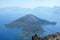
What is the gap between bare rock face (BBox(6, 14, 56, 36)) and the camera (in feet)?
14.2

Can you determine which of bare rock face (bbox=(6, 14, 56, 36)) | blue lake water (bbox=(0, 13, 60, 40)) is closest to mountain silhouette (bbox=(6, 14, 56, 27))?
bare rock face (bbox=(6, 14, 56, 36))

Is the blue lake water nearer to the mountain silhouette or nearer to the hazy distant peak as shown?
the mountain silhouette

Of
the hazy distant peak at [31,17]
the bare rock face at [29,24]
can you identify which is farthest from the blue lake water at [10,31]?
the hazy distant peak at [31,17]

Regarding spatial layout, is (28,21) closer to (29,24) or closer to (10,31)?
(29,24)

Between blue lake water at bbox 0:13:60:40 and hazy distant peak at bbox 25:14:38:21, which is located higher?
hazy distant peak at bbox 25:14:38:21

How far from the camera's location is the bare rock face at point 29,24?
4336 mm

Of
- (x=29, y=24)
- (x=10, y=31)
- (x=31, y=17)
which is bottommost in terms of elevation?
(x=10, y=31)

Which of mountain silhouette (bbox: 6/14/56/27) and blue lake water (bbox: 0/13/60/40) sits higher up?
mountain silhouette (bbox: 6/14/56/27)

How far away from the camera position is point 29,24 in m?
4.39

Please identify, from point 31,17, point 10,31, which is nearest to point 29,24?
point 31,17

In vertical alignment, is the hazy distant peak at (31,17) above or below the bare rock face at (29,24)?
above

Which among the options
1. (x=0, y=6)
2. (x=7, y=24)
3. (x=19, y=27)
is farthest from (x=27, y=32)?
(x=0, y=6)

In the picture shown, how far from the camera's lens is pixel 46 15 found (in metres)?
4.41

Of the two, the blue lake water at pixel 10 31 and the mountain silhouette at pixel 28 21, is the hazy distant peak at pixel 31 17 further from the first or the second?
the blue lake water at pixel 10 31
